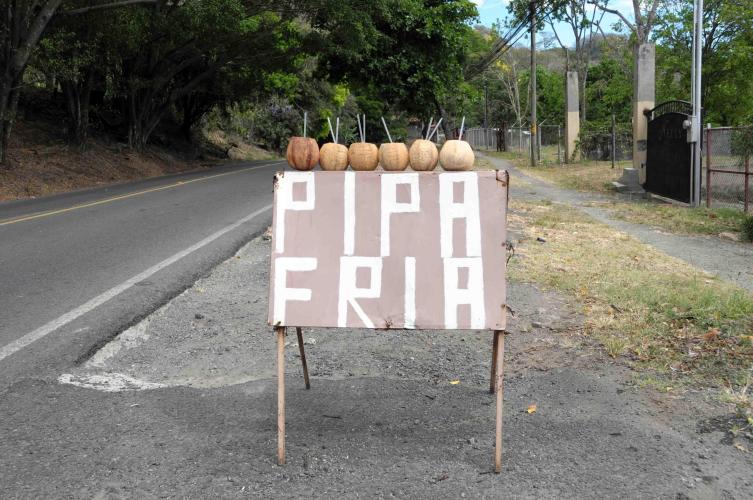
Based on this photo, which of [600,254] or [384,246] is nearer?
[384,246]

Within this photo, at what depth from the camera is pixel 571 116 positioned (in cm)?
3002

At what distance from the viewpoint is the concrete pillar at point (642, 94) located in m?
17.7

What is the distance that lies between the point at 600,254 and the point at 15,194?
14.5 metres

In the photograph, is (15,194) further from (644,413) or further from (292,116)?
(292,116)

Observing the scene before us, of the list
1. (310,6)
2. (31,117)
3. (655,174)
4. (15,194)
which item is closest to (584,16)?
(310,6)

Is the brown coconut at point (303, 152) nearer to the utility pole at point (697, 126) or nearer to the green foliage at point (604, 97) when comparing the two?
the utility pole at point (697, 126)

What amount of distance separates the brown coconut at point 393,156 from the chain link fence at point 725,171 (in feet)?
33.8

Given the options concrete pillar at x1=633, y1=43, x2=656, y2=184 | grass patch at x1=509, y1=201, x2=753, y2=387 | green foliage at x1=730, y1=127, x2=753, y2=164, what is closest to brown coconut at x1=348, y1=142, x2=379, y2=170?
grass patch at x1=509, y1=201, x2=753, y2=387

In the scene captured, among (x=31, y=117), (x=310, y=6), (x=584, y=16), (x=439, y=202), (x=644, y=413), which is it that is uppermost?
(x=584, y=16)

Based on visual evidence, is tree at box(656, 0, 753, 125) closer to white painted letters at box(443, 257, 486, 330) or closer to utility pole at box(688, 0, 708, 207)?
utility pole at box(688, 0, 708, 207)

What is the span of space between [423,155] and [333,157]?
48cm

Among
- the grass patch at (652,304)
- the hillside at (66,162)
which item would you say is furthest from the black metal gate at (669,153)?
the hillside at (66,162)

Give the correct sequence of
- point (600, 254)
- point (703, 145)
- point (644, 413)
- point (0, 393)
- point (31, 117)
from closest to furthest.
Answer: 1. point (644, 413)
2. point (0, 393)
3. point (600, 254)
4. point (703, 145)
5. point (31, 117)

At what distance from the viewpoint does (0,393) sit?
4.11 m
